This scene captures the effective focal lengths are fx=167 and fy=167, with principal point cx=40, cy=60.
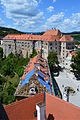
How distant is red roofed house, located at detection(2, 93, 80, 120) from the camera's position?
38.3 feet

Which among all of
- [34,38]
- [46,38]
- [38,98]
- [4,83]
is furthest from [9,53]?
[38,98]

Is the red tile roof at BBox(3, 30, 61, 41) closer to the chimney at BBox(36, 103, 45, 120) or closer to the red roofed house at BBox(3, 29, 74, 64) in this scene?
the red roofed house at BBox(3, 29, 74, 64)

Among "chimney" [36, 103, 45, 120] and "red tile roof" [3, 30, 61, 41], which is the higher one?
"red tile roof" [3, 30, 61, 41]

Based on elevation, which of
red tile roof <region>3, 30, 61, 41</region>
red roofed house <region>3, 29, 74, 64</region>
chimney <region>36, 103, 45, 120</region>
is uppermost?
red tile roof <region>3, 30, 61, 41</region>

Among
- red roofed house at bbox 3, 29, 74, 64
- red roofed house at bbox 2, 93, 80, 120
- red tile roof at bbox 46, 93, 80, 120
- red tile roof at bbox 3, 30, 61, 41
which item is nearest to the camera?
red tile roof at bbox 46, 93, 80, 120

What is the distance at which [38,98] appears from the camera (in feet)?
44.2

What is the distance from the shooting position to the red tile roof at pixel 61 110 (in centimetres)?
1148

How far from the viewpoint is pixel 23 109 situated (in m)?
12.5

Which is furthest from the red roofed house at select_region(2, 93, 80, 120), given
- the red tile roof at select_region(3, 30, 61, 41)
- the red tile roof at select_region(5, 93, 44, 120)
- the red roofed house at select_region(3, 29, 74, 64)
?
the red tile roof at select_region(3, 30, 61, 41)

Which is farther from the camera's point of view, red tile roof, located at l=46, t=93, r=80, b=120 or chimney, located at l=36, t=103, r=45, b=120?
chimney, located at l=36, t=103, r=45, b=120

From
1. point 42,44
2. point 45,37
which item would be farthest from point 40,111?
point 45,37

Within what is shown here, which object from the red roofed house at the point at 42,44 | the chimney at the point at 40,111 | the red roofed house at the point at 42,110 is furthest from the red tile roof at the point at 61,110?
the red roofed house at the point at 42,44

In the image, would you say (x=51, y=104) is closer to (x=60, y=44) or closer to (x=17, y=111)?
(x=17, y=111)

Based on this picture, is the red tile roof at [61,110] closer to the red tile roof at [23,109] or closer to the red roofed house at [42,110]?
the red roofed house at [42,110]
